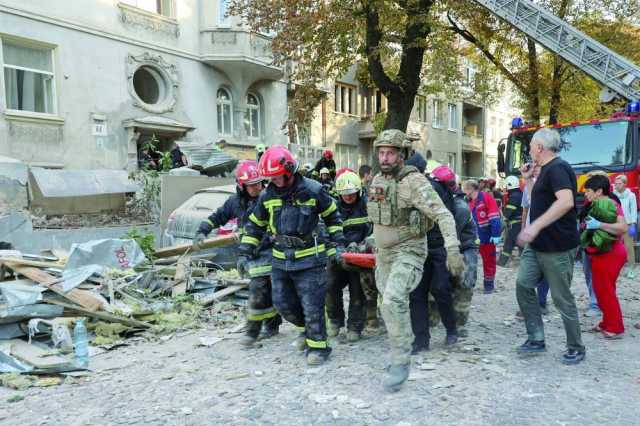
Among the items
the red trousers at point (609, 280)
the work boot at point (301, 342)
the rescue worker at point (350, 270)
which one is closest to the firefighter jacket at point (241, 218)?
the rescue worker at point (350, 270)

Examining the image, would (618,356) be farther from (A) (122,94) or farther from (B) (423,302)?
(A) (122,94)

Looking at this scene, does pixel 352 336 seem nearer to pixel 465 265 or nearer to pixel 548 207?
pixel 465 265

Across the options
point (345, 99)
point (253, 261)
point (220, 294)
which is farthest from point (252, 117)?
point (253, 261)

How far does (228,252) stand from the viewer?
8141 mm

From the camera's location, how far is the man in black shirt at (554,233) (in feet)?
13.4

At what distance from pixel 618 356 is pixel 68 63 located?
14582mm

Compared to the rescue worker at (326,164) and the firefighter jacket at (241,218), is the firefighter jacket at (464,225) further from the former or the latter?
the rescue worker at (326,164)

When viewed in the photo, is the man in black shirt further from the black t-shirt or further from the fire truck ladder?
the fire truck ladder

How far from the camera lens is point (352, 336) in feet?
17.4

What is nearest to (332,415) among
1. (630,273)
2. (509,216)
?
(509,216)

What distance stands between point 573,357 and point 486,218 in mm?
3717

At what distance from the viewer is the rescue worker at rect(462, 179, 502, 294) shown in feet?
25.7

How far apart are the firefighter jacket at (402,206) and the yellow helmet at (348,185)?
1.04 m

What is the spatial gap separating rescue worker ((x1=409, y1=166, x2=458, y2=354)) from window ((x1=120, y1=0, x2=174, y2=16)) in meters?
14.2
